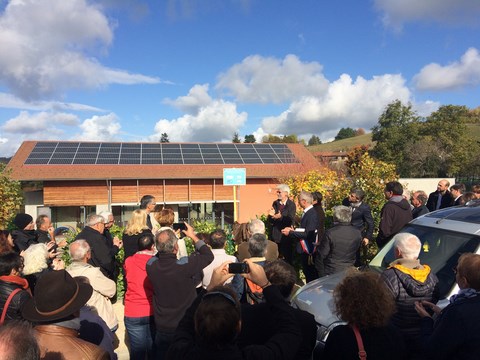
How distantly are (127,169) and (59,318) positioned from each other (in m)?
20.5

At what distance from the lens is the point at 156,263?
11.8ft

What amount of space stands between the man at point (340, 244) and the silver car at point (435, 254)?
0.41 meters

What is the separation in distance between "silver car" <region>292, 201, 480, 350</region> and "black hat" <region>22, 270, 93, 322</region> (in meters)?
2.22

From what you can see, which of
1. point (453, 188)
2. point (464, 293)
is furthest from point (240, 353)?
point (453, 188)

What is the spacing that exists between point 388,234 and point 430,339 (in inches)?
148

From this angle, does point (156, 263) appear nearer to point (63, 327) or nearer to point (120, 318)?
point (63, 327)

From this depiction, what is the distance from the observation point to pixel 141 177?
69.9 ft

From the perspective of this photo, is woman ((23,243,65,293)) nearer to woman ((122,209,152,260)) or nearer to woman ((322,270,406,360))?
woman ((122,209,152,260))

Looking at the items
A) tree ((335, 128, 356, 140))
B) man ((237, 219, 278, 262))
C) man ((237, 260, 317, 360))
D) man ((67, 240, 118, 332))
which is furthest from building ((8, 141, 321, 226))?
tree ((335, 128, 356, 140))

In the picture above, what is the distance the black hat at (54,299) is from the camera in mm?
2193

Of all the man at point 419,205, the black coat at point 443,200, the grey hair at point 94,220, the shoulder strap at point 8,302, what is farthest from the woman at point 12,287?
the black coat at point 443,200

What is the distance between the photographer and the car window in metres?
3.67

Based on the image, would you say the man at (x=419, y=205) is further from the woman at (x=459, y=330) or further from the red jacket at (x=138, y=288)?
the red jacket at (x=138, y=288)

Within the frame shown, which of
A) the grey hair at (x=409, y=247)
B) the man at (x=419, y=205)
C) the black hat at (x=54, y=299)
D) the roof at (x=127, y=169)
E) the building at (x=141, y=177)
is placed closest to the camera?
the black hat at (x=54, y=299)
